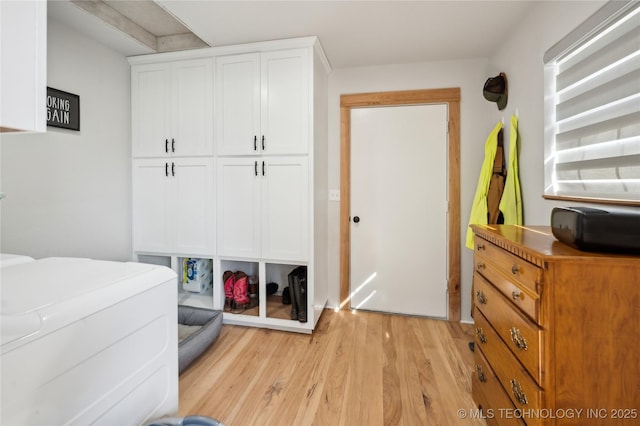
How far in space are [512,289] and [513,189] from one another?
1141 mm

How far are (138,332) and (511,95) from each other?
8.49 feet

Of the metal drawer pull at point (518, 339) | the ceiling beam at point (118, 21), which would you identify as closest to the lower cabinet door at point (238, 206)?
the ceiling beam at point (118, 21)

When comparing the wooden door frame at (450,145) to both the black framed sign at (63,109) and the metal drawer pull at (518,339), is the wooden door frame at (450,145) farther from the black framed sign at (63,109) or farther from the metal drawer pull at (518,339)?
the black framed sign at (63,109)

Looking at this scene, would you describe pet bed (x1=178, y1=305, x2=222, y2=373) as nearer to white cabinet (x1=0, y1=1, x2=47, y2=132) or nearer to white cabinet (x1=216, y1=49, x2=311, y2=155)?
white cabinet (x1=216, y1=49, x2=311, y2=155)

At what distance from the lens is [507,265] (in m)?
1.10

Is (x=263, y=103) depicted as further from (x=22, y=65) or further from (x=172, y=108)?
(x=22, y=65)

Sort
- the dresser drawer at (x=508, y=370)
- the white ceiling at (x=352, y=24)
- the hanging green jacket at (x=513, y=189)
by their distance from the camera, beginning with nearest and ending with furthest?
the dresser drawer at (x=508, y=370) → the white ceiling at (x=352, y=24) → the hanging green jacket at (x=513, y=189)

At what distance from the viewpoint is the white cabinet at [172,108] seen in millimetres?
2402

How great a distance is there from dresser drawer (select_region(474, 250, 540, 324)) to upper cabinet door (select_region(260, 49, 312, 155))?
1469 millimetres

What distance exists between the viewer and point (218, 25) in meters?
2.03

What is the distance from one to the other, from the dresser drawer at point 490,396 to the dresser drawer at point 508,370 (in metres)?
0.04

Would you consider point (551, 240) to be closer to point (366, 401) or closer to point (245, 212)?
point (366, 401)

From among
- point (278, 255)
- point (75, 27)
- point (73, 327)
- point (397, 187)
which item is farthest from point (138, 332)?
point (75, 27)

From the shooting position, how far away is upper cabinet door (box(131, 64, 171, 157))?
248cm
